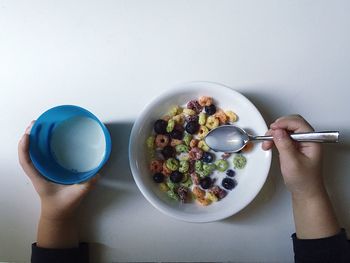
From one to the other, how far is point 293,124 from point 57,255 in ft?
1.41

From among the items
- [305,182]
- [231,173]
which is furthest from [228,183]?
[305,182]

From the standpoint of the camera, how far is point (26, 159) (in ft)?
1.85

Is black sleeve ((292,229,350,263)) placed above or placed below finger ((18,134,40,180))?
below

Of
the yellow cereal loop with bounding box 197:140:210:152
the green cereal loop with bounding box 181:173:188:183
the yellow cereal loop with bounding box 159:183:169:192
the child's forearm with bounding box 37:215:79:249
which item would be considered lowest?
the child's forearm with bounding box 37:215:79:249

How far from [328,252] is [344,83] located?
0.28 metres

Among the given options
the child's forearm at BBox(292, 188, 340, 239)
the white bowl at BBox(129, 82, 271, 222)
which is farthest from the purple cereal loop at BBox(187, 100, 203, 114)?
the child's forearm at BBox(292, 188, 340, 239)

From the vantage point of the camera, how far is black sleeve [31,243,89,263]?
0.58 m

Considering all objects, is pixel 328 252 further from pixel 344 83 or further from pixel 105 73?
pixel 105 73

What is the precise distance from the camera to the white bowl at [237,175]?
56 cm

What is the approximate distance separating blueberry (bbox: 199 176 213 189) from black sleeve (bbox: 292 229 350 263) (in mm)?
173

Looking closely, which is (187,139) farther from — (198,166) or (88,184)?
Answer: (88,184)

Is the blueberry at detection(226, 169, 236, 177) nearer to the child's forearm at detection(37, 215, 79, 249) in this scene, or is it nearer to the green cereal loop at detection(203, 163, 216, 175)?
the green cereal loop at detection(203, 163, 216, 175)

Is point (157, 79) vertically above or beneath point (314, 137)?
above

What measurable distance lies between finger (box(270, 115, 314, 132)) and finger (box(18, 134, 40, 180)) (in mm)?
383
